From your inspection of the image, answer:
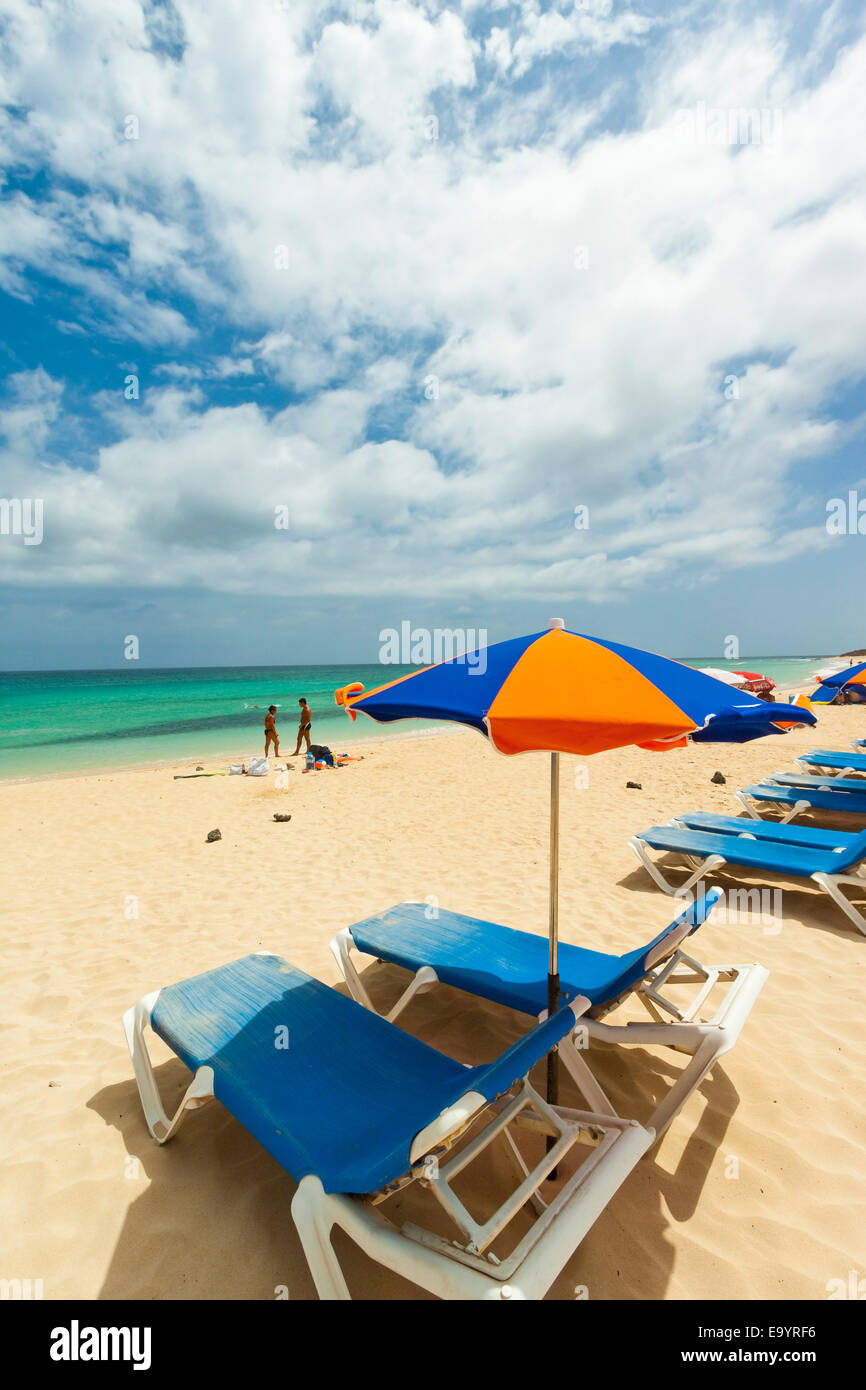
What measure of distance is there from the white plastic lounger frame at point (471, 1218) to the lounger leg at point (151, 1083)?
0.73m

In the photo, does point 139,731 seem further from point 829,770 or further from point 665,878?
point 665,878

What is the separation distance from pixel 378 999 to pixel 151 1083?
149 cm

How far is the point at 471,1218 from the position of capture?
1854 mm

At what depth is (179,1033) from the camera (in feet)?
9.01

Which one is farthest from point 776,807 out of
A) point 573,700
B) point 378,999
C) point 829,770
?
point 573,700

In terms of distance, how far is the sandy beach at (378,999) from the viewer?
7.10 ft

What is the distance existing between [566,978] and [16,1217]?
2.52m

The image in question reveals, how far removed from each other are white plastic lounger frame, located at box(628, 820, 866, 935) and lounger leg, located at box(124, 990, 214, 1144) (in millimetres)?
4217

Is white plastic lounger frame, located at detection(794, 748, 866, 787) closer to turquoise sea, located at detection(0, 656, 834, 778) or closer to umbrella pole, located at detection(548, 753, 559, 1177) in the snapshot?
umbrella pole, located at detection(548, 753, 559, 1177)

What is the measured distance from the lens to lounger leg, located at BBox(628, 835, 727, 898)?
5246mm

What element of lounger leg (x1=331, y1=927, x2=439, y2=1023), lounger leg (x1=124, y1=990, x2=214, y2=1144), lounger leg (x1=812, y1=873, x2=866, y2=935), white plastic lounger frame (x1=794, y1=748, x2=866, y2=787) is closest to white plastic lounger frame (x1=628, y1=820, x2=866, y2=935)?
lounger leg (x1=812, y1=873, x2=866, y2=935)
